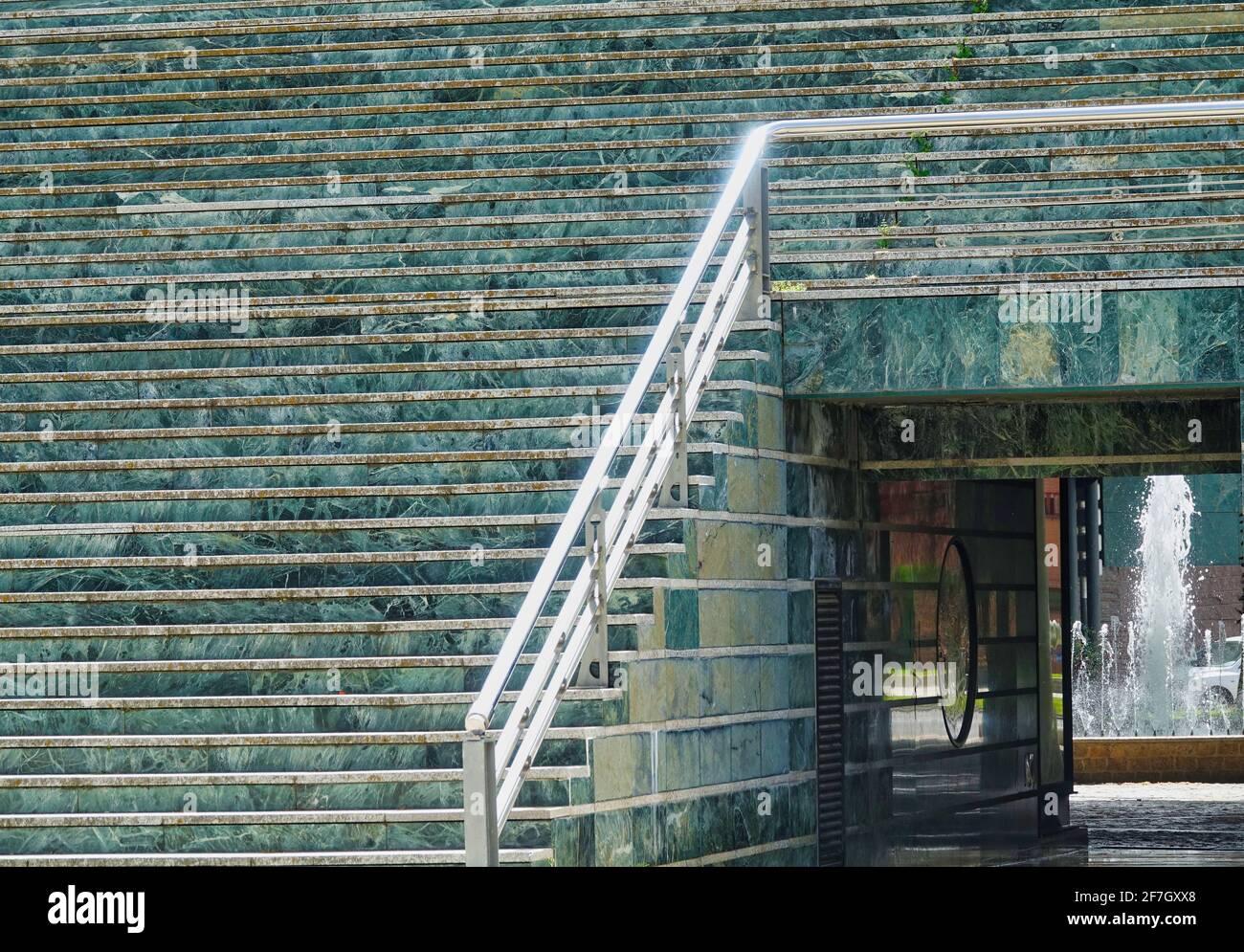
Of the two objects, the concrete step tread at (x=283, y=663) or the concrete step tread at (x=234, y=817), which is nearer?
the concrete step tread at (x=234, y=817)

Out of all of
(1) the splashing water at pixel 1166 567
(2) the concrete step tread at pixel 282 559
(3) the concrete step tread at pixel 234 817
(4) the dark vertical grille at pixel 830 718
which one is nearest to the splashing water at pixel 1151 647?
(1) the splashing water at pixel 1166 567

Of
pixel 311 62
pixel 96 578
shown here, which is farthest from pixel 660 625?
pixel 311 62

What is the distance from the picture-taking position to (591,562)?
861 centimetres

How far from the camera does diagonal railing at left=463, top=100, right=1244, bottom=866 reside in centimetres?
764

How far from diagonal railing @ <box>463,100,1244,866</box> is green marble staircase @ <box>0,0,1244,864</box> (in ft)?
0.76

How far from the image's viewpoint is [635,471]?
9.09 m

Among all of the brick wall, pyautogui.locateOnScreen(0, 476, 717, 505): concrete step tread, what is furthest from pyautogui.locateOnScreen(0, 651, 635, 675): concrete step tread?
the brick wall

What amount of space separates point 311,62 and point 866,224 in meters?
5.04

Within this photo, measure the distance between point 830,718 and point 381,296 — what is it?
11.1 ft

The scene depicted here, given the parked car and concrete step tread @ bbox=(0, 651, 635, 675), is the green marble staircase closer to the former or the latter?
concrete step tread @ bbox=(0, 651, 635, 675)

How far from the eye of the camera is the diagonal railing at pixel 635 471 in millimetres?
7645

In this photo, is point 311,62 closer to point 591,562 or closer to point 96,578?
point 96,578

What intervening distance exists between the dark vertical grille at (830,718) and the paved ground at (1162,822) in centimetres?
317

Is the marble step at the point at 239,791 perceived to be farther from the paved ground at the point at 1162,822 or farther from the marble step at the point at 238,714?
the paved ground at the point at 1162,822
